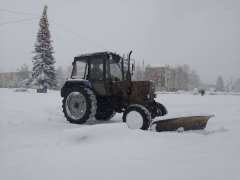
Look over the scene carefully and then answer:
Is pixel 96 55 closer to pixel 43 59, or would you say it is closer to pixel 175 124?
pixel 175 124

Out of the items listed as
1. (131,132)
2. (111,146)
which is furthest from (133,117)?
(111,146)

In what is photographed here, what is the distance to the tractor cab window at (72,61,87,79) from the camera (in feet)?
29.4

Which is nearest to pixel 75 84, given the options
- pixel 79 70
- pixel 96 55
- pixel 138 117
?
pixel 79 70

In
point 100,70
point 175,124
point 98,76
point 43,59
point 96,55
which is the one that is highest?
point 43,59

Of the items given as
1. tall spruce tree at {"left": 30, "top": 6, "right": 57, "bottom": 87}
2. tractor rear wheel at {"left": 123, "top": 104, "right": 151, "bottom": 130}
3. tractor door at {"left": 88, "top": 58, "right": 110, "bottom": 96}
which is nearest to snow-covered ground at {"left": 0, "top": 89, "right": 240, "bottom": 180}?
tractor rear wheel at {"left": 123, "top": 104, "right": 151, "bottom": 130}

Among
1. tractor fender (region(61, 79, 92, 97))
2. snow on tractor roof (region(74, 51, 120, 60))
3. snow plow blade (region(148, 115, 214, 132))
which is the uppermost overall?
snow on tractor roof (region(74, 51, 120, 60))

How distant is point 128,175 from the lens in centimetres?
327

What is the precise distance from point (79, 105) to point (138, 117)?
2.43 m

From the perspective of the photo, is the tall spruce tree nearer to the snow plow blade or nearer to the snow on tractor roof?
the snow on tractor roof

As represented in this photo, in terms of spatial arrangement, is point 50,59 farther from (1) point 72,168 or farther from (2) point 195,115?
(1) point 72,168

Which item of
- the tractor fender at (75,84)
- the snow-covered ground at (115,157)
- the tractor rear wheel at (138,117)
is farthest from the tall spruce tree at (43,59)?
the snow-covered ground at (115,157)

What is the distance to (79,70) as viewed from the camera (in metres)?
9.09

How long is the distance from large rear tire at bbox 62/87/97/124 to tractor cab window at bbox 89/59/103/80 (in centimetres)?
54

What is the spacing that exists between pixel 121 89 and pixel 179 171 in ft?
16.2
